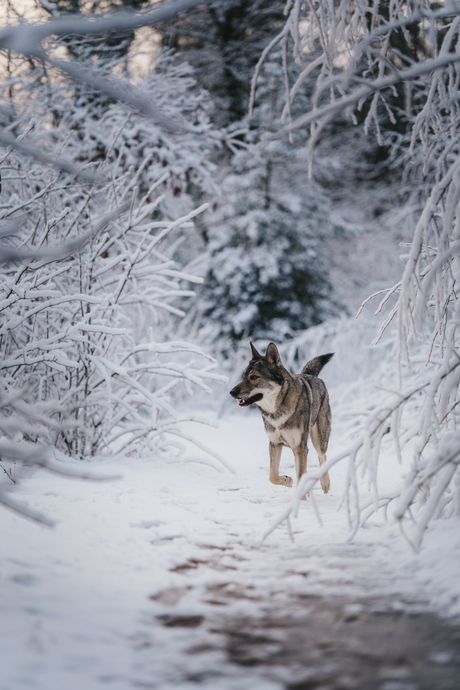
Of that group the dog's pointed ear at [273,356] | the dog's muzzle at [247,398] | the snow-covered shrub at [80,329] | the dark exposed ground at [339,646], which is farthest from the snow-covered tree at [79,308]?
the dark exposed ground at [339,646]

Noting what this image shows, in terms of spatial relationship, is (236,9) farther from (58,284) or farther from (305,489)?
(305,489)

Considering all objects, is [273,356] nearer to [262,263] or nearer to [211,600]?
[211,600]

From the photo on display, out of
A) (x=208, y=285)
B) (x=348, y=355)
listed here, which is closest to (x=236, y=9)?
(x=208, y=285)

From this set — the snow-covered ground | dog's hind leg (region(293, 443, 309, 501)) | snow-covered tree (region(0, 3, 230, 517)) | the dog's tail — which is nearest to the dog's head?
snow-covered tree (region(0, 3, 230, 517))

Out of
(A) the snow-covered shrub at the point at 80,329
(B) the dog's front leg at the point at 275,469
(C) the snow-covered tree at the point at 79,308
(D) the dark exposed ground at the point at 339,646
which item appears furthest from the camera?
(B) the dog's front leg at the point at 275,469

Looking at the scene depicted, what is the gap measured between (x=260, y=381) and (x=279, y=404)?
0.29 m

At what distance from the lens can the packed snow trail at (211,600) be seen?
1.56 meters

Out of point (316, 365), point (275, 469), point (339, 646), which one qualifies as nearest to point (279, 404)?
point (275, 469)

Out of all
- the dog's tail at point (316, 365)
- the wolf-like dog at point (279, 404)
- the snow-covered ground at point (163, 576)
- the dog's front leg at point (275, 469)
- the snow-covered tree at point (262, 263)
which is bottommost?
the snow-covered ground at point (163, 576)

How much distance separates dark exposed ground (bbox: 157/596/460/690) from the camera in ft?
4.96

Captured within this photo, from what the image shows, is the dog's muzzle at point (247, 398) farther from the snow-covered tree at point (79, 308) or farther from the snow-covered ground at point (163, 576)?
the snow-covered ground at point (163, 576)

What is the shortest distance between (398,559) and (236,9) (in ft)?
50.6

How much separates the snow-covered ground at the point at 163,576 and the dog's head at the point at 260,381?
1.04 m

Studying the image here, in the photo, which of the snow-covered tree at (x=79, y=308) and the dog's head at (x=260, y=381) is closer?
Result: the snow-covered tree at (x=79, y=308)
